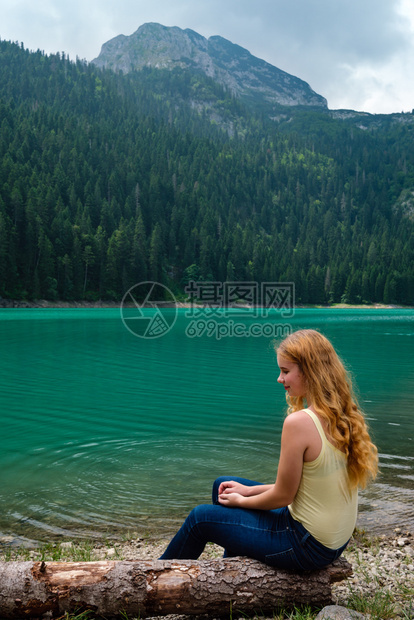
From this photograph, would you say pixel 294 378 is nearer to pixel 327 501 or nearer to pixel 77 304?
pixel 327 501

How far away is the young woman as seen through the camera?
145 inches

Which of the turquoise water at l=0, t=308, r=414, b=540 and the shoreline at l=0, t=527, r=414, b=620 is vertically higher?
the shoreline at l=0, t=527, r=414, b=620

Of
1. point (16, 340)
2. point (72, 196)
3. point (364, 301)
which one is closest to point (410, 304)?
point (364, 301)

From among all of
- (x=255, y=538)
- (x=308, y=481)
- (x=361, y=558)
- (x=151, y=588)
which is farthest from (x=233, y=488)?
(x=361, y=558)

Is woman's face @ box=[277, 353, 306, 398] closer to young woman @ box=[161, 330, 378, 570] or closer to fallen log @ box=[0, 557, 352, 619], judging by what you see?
young woman @ box=[161, 330, 378, 570]

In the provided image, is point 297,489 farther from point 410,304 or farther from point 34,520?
point 410,304

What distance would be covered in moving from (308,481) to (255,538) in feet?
2.44

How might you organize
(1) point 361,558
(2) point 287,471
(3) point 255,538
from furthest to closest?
(1) point 361,558, (3) point 255,538, (2) point 287,471

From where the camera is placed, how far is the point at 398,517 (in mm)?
6875

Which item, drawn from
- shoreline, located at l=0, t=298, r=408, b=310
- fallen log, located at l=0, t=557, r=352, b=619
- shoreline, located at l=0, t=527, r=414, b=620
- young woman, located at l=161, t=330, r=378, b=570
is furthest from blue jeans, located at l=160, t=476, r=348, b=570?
shoreline, located at l=0, t=298, r=408, b=310

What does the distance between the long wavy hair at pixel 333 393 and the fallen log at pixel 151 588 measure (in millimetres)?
1082

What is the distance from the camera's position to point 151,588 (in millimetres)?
3910

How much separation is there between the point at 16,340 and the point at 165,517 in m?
29.6

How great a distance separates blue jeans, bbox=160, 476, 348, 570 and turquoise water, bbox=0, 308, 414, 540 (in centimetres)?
259
